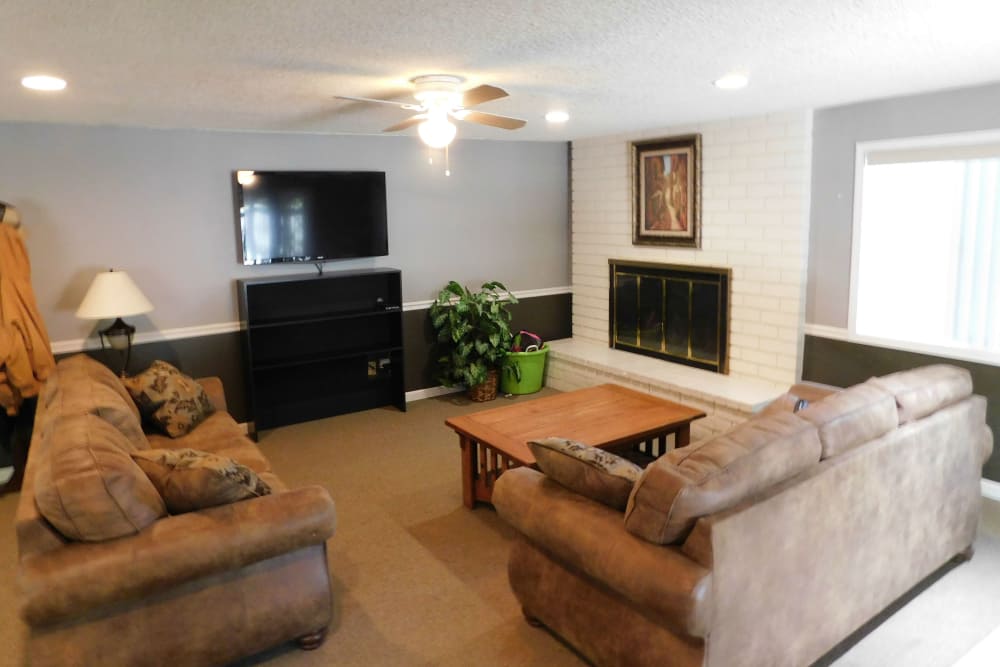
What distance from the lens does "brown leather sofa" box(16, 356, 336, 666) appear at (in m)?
2.14

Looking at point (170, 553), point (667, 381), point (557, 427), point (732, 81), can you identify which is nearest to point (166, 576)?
point (170, 553)

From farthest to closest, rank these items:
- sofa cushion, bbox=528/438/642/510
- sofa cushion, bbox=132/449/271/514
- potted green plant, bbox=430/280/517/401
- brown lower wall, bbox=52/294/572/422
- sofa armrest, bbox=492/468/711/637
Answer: potted green plant, bbox=430/280/517/401 → brown lower wall, bbox=52/294/572/422 → sofa cushion, bbox=132/449/271/514 → sofa cushion, bbox=528/438/642/510 → sofa armrest, bbox=492/468/711/637

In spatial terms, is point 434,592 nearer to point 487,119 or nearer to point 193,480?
point 193,480

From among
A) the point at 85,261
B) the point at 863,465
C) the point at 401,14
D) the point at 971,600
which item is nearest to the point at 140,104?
the point at 85,261

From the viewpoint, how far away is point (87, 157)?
4367mm

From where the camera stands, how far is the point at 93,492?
217cm

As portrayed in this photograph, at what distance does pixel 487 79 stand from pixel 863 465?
7.20 ft

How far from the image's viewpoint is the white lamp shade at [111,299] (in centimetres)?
408

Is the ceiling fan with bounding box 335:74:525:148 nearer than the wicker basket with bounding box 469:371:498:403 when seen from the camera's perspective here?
Yes

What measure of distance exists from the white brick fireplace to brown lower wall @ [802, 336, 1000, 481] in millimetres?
114

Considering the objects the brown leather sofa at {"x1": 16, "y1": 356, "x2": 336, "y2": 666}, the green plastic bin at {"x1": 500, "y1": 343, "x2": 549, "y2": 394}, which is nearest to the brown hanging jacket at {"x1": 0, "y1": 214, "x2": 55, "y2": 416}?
the brown leather sofa at {"x1": 16, "y1": 356, "x2": 336, "y2": 666}

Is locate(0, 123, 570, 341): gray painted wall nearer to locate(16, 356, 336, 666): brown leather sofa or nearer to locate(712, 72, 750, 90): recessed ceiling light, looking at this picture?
locate(16, 356, 336, 666): brown leather sofa

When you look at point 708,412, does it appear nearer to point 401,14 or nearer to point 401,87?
point 401,87

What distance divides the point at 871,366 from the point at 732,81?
6.64 ft
